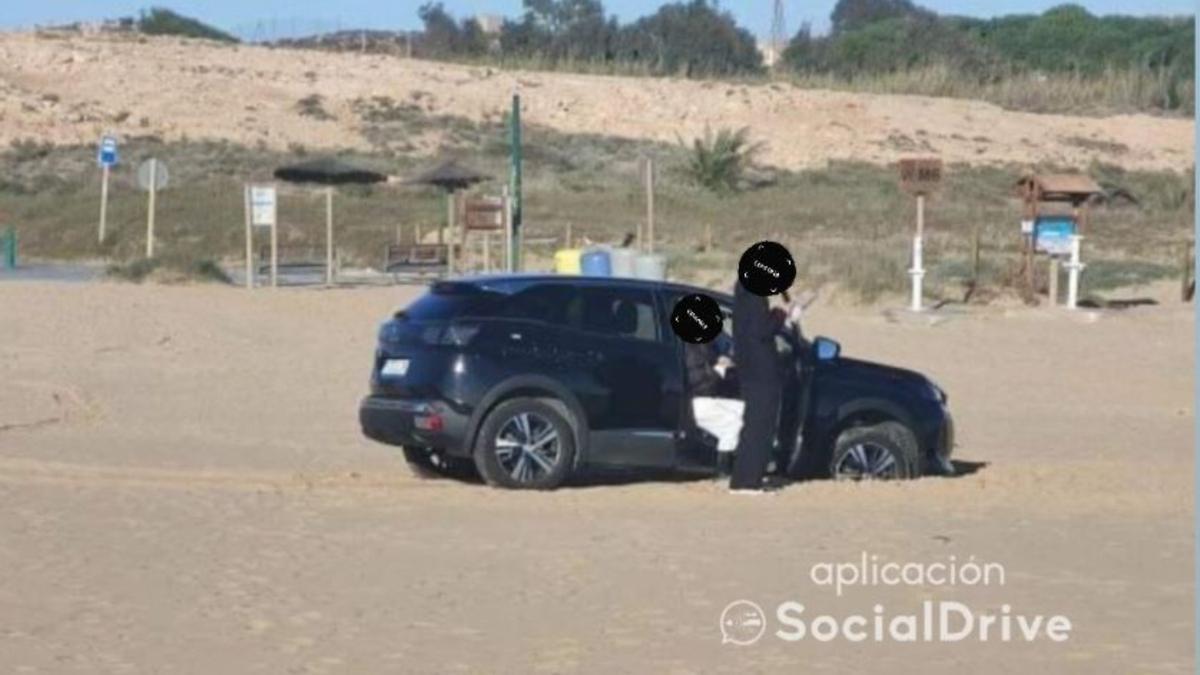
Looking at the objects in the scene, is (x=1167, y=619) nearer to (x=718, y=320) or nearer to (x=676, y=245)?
(x=718, y=320)

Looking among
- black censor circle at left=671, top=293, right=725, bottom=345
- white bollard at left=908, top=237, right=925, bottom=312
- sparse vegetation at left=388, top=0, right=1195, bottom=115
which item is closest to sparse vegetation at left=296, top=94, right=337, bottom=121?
sparse vegetation at left=388, top=0, right=1195, bottom=115

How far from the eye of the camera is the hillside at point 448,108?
8394 centimetres

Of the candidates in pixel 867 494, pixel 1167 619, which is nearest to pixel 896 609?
pixel 1167 619

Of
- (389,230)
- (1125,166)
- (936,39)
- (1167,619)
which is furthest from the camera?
(936,39)

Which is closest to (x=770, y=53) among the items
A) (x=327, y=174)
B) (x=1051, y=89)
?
(x=1051, y=89)

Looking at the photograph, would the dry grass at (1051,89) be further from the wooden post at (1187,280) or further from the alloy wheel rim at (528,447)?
the alloy wheel rim at (528,447)

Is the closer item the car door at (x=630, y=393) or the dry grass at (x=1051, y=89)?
the car door at (x=630, y=393)

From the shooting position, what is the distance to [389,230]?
2279 inches

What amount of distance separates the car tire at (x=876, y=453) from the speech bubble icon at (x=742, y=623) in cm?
529

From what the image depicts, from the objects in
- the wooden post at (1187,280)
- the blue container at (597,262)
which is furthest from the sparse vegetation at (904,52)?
the blue container at (597,262)

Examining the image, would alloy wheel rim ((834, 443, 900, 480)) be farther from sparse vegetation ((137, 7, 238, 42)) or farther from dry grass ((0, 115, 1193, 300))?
sparse vegetation ((137, 7, 238, 42))

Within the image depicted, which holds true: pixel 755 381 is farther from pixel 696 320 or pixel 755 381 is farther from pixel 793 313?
pixel 696 320

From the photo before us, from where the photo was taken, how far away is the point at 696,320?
16.0 meters

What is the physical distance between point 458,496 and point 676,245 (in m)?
35.8
